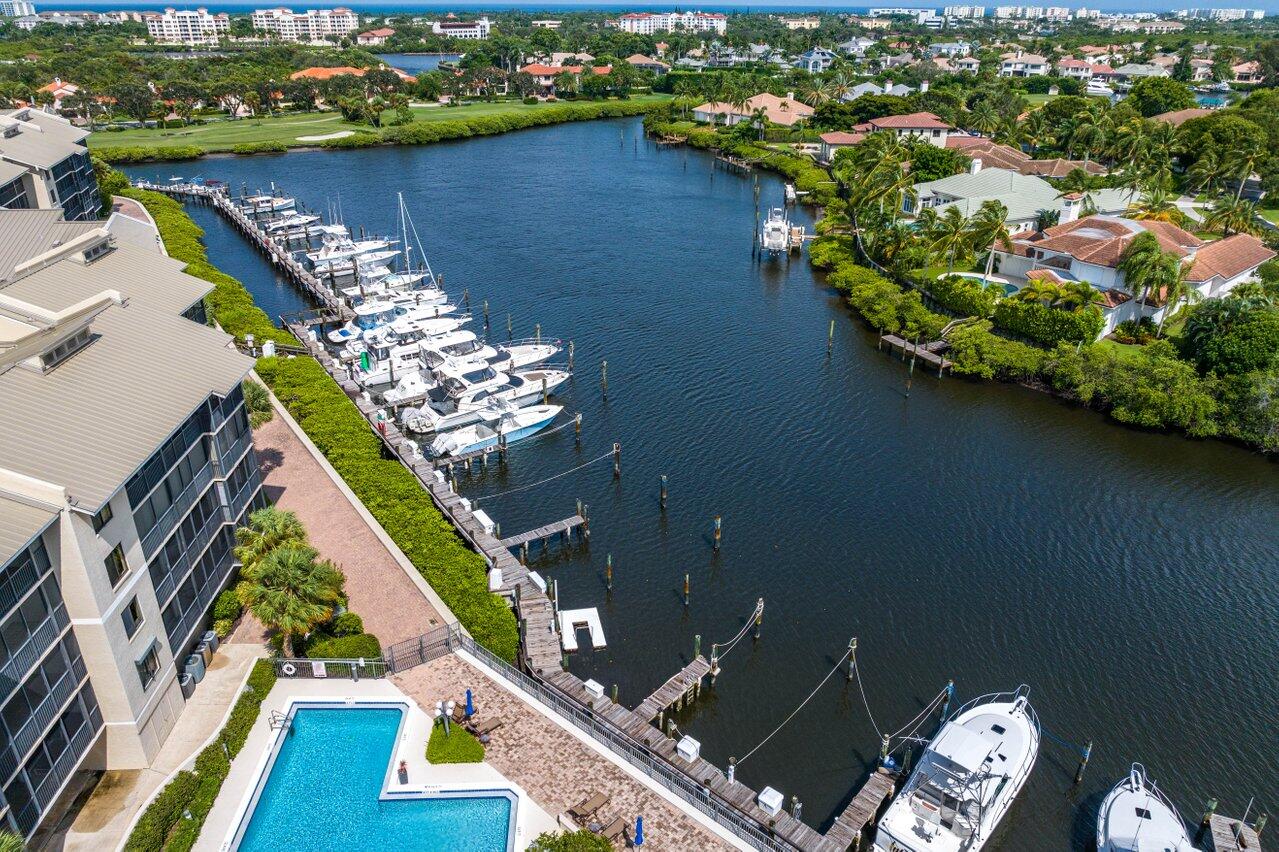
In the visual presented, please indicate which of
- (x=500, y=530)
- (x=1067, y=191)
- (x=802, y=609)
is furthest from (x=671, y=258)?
(x=802, y=609)

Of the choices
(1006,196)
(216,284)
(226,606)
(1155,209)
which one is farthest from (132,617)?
(1155,209)

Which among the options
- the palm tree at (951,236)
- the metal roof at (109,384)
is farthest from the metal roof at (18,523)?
Answer: the palm tree at (951,236)

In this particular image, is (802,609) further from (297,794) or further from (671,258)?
(671,258)

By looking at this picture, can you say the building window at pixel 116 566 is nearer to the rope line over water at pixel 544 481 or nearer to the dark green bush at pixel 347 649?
the dark green bush at pixel 347 649

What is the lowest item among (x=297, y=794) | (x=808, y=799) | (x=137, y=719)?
(x=808, y=799)

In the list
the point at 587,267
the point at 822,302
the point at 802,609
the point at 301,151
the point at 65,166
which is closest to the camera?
the point at 802,609

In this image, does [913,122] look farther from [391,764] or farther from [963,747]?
[391,764]

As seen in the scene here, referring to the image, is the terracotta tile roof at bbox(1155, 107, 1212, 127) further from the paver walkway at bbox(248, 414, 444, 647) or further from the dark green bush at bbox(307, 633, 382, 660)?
the dark green bush at bbox(307, 633, 382, 660)
